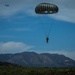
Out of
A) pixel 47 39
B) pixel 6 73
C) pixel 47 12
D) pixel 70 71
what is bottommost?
pixel 6 73

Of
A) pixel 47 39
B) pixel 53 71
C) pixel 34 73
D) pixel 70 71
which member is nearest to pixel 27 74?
pixel 34 73

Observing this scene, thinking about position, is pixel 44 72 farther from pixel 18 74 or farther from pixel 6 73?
pixel 6 73

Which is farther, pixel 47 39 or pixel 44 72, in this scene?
pixel 44 72

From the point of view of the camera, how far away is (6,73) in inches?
4798

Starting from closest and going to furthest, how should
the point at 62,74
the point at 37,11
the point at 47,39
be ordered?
the point at 47,39
the point at 37,11
the point at 62,74

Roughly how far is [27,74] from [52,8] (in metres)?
40.0

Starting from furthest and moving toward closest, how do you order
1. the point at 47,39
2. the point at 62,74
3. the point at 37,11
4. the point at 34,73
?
the point at 34,73
the point at 62,74
the point at 37,11
the point at 47,39

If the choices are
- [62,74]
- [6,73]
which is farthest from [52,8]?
[6,73]

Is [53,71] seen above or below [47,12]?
below

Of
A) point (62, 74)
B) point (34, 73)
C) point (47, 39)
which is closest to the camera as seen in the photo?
point (47, 39)

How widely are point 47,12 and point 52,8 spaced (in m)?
2.60

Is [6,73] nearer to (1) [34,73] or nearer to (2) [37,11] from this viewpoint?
(1) [34,73]

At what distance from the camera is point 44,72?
11188 cm

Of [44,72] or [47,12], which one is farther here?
[44,72]
